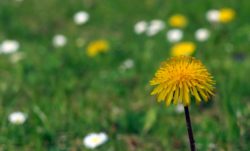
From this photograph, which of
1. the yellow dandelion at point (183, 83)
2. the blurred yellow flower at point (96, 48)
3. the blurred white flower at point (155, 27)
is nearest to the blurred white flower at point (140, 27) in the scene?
the blurred white flower at point (155, 27)

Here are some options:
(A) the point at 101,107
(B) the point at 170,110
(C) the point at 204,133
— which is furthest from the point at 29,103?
(C) the point at 204,133

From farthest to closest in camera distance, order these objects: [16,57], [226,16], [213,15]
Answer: [213,15] < [226,16] < [16,57]

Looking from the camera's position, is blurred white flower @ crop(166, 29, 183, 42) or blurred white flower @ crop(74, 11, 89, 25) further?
blurred white flower @ crop(74, 11, 89, 25)

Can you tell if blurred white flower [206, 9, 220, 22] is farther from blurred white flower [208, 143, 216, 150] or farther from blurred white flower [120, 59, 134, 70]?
blurred white flower [208, 143, 216, 150]

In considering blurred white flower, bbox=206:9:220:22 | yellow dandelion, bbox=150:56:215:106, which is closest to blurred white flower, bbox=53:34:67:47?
blurred white flower, bbox=206:9:220:22

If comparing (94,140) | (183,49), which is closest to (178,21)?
(183,49)

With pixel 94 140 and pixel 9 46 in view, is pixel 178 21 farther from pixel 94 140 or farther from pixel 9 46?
pixel 94 140
